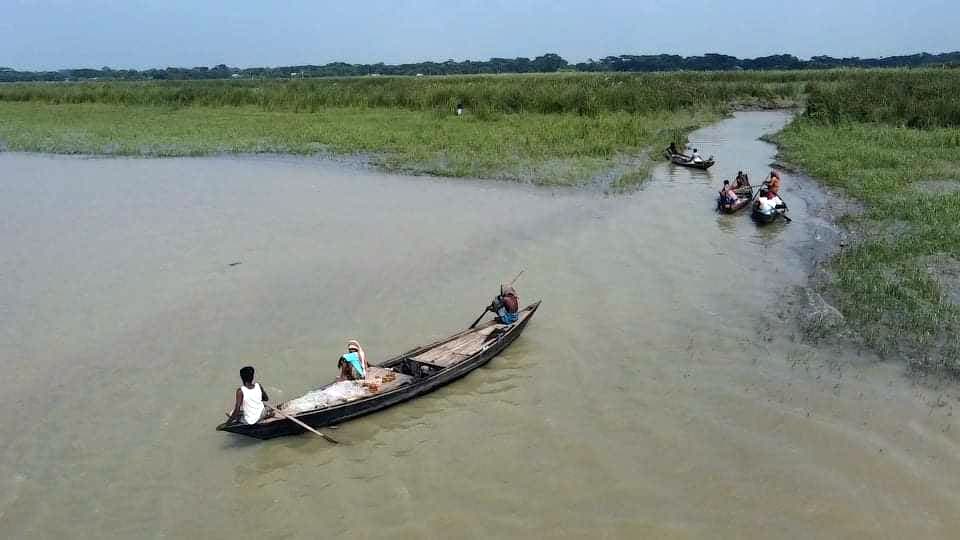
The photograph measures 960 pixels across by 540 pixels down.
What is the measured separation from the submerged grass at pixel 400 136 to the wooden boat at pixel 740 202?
13.4 feet

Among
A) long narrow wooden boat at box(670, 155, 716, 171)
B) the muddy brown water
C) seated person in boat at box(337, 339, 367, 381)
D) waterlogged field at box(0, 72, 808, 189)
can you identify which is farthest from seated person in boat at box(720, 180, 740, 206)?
seated person in boat at box(337, 339, 367, 381)

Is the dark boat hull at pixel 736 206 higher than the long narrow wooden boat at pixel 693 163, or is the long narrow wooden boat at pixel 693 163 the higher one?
the long narrow wooden boat at pixel 693 163

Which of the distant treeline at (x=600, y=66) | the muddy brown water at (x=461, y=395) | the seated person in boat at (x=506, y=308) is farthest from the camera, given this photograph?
the distant treeline at (x=600, y=66)

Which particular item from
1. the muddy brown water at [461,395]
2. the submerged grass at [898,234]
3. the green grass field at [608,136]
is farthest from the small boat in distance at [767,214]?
the green grass field at [608,136]

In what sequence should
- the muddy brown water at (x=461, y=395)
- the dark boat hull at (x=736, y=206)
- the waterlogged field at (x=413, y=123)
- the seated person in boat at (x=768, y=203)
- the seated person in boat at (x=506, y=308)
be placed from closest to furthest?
the muddy brown water at (x=461, y=395) < the seated person in boat at (x=506, y=308) < the seated person in boat at (x=768, y=203) < the dark boat hull at (x=736, y=206) < the waterlogged field at (x=413, y=123)

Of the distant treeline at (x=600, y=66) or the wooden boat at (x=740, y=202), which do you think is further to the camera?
the distant treeline at (x=600, y=66)

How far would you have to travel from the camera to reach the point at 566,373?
33.2ft

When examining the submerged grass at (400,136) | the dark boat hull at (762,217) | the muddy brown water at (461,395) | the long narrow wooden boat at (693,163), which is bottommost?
the muddy brown water at (461,395)

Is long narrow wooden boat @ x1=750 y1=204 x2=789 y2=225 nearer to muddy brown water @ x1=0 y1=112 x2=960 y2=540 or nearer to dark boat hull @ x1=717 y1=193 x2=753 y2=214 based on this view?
muddy brown water @ x1=0 y1=112 x2=960 y2=540

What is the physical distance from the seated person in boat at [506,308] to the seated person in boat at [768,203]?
971 cm

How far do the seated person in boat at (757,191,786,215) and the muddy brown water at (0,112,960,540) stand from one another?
1.94 feet

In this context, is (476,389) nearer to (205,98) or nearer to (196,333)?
(196,333)

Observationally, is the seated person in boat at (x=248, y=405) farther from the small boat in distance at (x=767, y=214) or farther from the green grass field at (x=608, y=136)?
the small boat in distance at (x=767, y=214)

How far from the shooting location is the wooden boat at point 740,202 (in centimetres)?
1891
